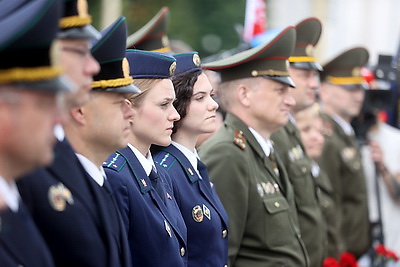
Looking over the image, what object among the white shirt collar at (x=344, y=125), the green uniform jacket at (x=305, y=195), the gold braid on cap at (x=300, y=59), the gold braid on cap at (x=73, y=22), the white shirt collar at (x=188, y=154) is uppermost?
the gold braid on cap at (x=73, y=22)

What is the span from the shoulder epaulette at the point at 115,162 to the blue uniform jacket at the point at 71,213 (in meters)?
0.57

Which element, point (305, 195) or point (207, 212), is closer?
point (207, 212)

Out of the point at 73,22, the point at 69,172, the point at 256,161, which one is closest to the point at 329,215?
the point at 256,161

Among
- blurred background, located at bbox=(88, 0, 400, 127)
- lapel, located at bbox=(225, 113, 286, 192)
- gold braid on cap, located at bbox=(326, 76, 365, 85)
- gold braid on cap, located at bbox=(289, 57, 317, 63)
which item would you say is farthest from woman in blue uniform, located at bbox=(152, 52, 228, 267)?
blurred background, located at bbox=(88, 0, 400, 127)

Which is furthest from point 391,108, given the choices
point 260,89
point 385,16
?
point 385,16

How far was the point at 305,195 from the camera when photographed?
20.2ft

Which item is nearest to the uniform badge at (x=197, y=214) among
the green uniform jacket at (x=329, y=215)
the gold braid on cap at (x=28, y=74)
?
the gold braid on cap at (x=28, y=74)

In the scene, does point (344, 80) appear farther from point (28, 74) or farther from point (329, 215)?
point (28, 74)

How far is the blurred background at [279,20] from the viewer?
22969mm

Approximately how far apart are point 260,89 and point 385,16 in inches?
742

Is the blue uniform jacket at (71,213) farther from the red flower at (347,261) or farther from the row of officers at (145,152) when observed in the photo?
the red flower at (347,261)

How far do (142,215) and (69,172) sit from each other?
721 millimetres

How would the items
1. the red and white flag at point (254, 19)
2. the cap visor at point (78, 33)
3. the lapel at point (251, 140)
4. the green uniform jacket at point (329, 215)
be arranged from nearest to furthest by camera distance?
the cap visor at point (78, 33) → the lapel at point (251, 140) → the green uniform jacket at point (329, 215) → the red and white flag at point (254, 19)

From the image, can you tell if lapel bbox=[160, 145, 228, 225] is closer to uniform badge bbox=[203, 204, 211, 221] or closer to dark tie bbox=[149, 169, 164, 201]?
uniform badge bbox=[203, 204, 211, 221]
